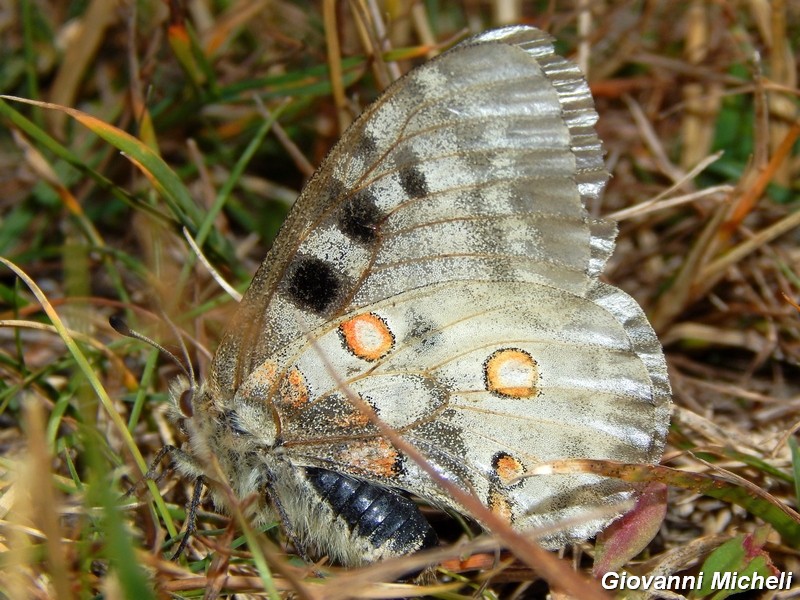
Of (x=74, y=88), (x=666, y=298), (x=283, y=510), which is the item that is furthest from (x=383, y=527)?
(x=74, y=88)

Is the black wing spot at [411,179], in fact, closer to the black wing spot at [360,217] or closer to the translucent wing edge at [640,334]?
the black wing spot at [360,217]

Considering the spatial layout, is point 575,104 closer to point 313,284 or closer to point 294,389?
point 313,284

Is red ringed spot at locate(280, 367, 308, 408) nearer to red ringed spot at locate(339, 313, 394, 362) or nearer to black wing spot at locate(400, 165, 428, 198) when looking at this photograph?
red ringed spot at locate(339, 313, 394, 362)

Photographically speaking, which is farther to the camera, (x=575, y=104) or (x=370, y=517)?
(x=575, y=104)

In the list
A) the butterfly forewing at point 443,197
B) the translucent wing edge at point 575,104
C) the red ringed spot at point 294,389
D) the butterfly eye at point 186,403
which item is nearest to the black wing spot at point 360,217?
the butterfly forewing at point 443,197

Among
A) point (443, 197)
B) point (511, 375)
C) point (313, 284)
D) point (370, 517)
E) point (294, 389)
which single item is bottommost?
point (370, 517)

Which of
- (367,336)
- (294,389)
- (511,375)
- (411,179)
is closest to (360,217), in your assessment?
(411,179)

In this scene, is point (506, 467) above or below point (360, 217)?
below
